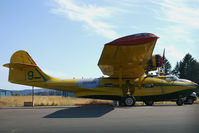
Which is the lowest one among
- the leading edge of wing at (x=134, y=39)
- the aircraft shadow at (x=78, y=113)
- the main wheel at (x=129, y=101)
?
the aircraft shadow at (x=78, y=113)

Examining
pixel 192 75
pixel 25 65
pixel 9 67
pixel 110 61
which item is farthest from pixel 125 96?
pixel 192 75

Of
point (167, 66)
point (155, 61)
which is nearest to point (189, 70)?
point (167, 66)

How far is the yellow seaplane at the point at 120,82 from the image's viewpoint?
15.7 m

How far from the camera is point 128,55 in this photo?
13172mm

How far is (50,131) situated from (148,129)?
2854 millimetres

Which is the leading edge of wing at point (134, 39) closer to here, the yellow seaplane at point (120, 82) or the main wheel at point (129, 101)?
the yellow seaplane at point (120, 82)

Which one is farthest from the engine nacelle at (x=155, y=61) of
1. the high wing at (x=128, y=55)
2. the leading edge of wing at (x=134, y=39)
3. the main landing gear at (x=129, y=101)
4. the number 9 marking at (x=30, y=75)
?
the number 9 marking at (x=30, y=75)

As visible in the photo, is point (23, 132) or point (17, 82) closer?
point (23, 132)

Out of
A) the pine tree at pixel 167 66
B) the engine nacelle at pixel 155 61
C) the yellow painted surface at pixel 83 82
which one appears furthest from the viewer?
the pine tree at pixel 167 66

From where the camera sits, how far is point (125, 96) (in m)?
16.2

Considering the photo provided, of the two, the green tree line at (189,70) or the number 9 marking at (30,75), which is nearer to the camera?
the number 9 marking at (30,75)

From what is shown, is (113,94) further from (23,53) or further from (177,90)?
(23,53)

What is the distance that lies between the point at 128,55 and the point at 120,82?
373 centimetres

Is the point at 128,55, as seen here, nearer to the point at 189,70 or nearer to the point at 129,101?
the point at 129,101
